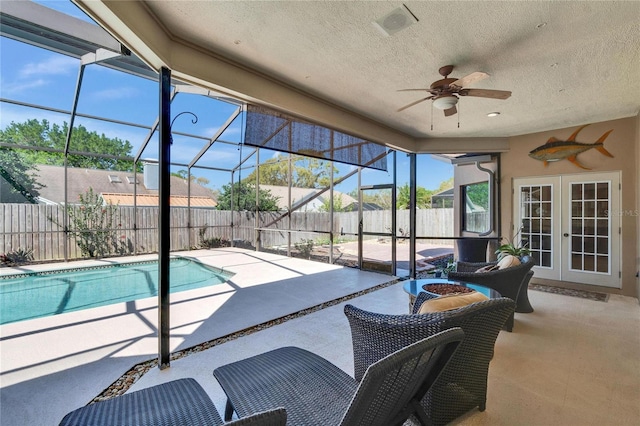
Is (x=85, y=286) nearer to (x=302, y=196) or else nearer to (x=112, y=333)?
(x=112, y=333)

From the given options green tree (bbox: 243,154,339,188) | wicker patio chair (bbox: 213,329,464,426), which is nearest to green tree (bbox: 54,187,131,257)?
green tree (bbox: 243,154,339,188)

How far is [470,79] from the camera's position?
9.11 ft

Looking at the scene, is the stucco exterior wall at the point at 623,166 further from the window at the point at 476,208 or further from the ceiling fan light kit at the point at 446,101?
the ceiling fan light kit at the point at 446,101

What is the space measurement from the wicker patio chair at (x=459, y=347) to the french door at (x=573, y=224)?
186 inches

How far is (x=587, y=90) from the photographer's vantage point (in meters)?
3.67

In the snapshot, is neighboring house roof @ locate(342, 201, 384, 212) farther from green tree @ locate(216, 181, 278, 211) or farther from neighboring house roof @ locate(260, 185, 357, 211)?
green tree @ locate(216, 181, 278, 211)

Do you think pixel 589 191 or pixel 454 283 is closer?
pixel 454 283

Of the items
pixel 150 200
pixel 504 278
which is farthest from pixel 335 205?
pixel 150 200

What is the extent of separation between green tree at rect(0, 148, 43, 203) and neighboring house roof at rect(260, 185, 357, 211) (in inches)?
223

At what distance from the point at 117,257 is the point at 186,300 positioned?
5.14m

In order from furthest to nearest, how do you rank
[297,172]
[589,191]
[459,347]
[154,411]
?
1. [297,172]
2. [589,191]
3. [459,347]
4. [154,411]

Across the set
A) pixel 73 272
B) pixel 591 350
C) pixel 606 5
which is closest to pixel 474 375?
pixel 591 350

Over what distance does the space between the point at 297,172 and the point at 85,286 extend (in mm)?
5435

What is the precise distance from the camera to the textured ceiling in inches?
87.4
